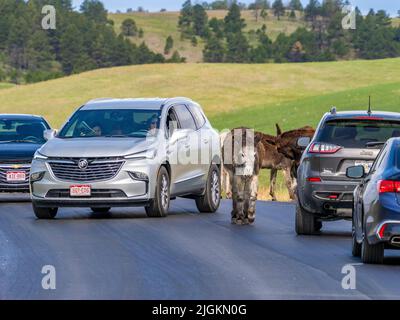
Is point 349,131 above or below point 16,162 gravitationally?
above

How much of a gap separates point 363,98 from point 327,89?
29.3 m

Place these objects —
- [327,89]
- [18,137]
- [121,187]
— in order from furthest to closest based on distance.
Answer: [327,89], [18,137], [121,187]

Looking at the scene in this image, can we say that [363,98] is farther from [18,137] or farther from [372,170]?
[372,170]

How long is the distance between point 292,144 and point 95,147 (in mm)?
9006

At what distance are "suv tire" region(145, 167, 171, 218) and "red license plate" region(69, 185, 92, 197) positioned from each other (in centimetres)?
103

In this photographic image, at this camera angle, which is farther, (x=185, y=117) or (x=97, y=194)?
(x=185, y=117)

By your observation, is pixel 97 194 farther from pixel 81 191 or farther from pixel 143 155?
pixel 143 155

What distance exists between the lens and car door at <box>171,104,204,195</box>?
23.4 m

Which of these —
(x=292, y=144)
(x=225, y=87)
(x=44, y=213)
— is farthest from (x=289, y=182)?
(x=225, y=87)

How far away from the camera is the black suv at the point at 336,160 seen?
19484 mm

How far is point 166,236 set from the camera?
19312mm

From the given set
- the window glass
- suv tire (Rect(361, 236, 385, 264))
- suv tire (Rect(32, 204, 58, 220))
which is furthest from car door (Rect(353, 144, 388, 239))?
the window glass

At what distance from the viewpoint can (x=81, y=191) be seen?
21984 millimetres
